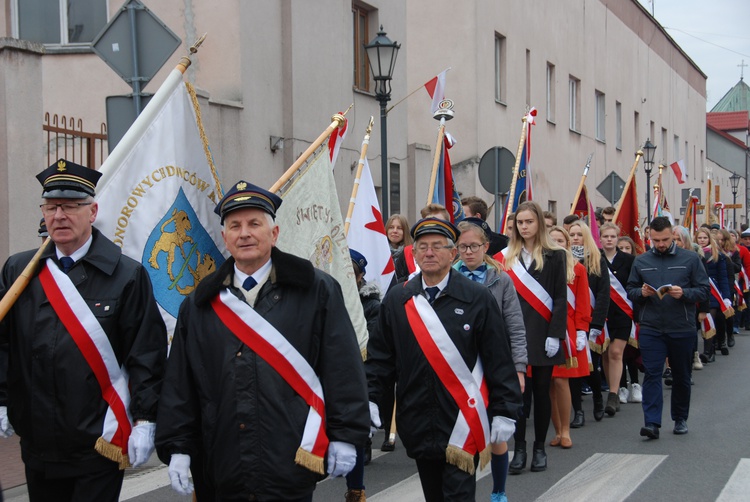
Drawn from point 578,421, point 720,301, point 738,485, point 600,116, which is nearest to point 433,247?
point 738,485

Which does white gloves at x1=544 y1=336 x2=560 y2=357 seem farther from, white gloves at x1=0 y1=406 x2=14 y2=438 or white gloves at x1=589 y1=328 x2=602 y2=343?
white gloves at x1=0 y1=406 x2=14 y2=438

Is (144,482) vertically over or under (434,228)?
under

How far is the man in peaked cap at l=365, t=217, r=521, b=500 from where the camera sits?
494cm

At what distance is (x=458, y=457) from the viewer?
16.0 ft

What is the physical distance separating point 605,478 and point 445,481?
9.12 ft

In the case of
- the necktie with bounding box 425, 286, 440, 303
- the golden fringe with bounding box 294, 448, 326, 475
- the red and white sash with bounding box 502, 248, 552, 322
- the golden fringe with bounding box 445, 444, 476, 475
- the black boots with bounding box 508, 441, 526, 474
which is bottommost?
the black boots with bounding box 508, 441, 526, 474

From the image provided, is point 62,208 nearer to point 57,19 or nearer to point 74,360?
point 74,360

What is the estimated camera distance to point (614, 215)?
548 inches

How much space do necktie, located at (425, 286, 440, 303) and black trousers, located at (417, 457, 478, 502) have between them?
831mm

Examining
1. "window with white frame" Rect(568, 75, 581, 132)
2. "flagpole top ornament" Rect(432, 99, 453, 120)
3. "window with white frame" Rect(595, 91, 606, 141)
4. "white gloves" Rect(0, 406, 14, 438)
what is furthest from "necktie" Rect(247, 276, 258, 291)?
"window with white frame" Rect(595, 91, 606, 141)

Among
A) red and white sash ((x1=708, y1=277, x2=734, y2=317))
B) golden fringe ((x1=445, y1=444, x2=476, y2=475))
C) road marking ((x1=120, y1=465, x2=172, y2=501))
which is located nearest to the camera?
golden fringe ((x1=445, y1=444, x2=476, y2=475))

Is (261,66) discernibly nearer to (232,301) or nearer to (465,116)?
(465,116)

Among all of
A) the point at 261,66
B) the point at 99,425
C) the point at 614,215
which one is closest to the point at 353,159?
the point at 261,66

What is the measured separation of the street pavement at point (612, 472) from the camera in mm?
6867
